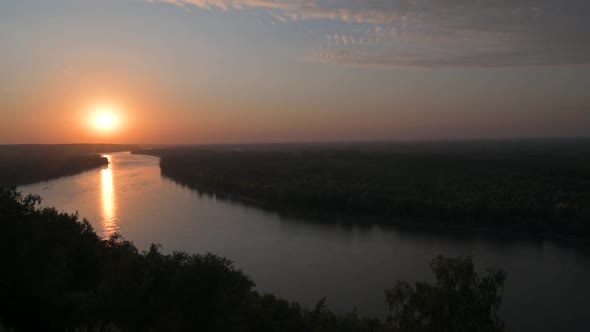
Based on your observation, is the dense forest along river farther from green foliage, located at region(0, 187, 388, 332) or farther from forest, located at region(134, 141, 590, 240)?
green foliage, located at region(0, 187, 388, 332)

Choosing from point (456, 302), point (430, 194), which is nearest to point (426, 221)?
point (430, 194)

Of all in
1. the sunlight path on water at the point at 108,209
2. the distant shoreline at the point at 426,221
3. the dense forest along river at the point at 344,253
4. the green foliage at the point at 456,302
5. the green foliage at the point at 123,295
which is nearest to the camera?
the green foliage at the point at 456,302

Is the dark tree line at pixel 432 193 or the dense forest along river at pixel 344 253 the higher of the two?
the dark tree line at pixel 432 193

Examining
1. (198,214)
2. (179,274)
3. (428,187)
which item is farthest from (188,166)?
(179,274)

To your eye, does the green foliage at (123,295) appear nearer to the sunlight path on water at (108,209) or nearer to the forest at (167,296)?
the forest at (167,296)

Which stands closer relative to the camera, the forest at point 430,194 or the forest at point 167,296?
the forest at point 167,296

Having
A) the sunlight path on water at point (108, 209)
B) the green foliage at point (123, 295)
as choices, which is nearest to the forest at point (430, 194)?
the sunlight path on water at point (108, 209)

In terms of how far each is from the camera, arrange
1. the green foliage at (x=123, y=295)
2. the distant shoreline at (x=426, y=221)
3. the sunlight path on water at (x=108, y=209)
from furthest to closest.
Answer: the sunlight path on water at (x=108, y=209) < the distant shoreline at (x=426, y=221) < the green foliage at (x=123, y=295)
